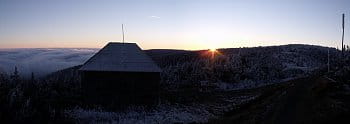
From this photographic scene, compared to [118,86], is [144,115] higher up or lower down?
lower down

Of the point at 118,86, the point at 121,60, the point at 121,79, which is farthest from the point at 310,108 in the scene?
the point at 121,60

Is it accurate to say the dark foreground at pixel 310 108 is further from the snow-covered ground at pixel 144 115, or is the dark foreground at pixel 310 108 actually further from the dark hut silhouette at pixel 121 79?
the dark hut silhouette at pixel 121 79

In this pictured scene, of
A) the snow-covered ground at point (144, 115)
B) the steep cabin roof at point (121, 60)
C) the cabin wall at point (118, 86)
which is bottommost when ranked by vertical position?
the snow-covered ground at point (144, 115)

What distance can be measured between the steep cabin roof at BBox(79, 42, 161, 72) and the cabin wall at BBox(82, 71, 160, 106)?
52 cm

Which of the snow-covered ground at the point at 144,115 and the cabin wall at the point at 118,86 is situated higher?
the cabin wall at the point at 118,86

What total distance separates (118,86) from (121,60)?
2.17m

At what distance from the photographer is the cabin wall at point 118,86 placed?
111 ft

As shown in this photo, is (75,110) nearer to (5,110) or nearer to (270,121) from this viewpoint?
(5,110)

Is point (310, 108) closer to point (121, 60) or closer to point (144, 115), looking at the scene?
point (144, 115)

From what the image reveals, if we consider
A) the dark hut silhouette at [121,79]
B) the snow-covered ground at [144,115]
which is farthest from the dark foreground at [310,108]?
the dark hut silhouette at [121,79]

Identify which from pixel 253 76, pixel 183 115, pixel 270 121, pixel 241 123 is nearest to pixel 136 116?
pixel 183 115

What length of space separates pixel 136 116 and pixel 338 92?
14.1 metres

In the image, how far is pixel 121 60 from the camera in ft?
112

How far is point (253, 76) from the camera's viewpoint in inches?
2702
